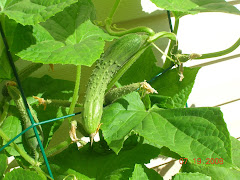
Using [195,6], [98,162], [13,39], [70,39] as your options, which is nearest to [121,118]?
[98,162]

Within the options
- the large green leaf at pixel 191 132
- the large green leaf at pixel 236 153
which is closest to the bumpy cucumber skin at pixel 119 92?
the large green leaf at pixel 191 132

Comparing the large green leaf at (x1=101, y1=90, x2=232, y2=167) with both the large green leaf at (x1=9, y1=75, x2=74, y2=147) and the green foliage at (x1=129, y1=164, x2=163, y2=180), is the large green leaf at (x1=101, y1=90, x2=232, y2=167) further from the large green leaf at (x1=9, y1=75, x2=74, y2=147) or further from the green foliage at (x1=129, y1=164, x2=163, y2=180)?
the large green leaf at (x1=9, y1=75, x2=74, y2=147)

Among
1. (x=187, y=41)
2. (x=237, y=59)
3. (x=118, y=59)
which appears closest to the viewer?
(x=118, y=59)

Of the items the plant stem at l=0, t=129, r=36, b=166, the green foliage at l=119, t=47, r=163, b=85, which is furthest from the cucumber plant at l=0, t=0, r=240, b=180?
the green foliage at l=119, t=47, r=163, b=85

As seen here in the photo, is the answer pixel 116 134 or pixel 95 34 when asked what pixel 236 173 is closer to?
pixel 116 134

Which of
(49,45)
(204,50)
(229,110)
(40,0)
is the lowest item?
(229,110)

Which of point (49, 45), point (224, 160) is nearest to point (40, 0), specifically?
point (49, 45)

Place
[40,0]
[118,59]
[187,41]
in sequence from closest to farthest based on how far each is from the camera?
[40,0]
[118,59]
[187,41]

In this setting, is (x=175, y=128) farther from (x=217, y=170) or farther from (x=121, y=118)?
(x=217, y=170)
